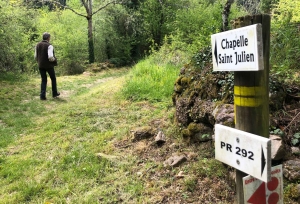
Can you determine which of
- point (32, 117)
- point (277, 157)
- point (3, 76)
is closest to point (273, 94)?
point (277, 157)

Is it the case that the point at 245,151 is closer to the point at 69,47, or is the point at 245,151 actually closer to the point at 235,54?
the point at 235,54

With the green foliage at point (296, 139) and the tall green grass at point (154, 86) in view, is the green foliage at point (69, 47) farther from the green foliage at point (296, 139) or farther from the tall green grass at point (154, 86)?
the green foliage at point (296, 139)

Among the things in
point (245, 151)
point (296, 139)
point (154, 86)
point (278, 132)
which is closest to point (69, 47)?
point (154, 86)

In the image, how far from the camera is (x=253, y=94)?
144cm

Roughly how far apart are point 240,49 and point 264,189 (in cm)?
78

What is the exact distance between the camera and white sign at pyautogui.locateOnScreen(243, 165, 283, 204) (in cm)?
140

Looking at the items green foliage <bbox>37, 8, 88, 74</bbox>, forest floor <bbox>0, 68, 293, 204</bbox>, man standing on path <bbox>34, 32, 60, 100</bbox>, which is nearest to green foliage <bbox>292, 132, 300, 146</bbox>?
forest floor <bbox>0, 68, 293, 204</bbox>

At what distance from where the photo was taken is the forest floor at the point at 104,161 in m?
2.88

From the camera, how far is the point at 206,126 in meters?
3.62

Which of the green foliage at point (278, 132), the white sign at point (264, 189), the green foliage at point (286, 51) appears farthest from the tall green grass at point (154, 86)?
the white sign at point (264, 189)

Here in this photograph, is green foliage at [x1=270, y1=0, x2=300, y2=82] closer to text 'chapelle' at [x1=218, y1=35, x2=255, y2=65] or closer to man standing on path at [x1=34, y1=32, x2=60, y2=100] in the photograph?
text 'chapelle' at [x1=218, y1=35, x2=255, y2=65]

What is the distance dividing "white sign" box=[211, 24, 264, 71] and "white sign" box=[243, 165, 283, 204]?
0.60m

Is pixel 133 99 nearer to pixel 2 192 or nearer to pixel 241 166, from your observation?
pixel 2 192

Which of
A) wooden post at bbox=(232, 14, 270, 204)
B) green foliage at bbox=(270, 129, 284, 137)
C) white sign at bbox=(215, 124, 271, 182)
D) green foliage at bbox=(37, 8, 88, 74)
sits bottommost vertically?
green foliage at bbox=(270, 129, 284, 137)
